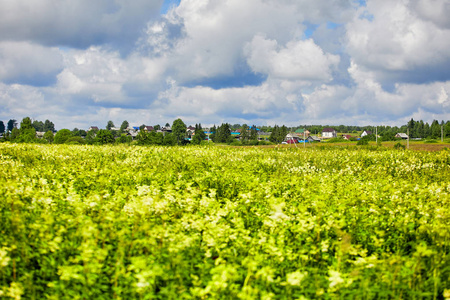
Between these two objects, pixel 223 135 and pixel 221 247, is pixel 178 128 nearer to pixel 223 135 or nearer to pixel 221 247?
pixel 223 135

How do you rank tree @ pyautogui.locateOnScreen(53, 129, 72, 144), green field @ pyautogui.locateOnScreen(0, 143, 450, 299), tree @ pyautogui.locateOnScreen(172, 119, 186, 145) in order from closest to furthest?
green field @ pyautogui.locateOnScreen(0, 143, 450, 299) < tree @ pyautogui.locateOnScreen(53, 129, 72, 144) < tree @ pyautogui.locateOnScreen(172, 119, 186, 145)

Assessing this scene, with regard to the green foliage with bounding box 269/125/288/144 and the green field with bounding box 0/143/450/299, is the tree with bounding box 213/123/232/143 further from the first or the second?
the green field with bounding box 0/143/450/299

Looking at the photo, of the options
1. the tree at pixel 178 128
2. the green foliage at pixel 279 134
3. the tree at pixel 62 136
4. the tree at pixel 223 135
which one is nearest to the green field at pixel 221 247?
the tree at pixel 62 136

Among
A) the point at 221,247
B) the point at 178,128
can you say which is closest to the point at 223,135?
the point at 178,128

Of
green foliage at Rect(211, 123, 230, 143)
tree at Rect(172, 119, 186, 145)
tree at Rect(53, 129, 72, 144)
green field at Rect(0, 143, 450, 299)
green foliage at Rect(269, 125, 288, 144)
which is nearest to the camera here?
green field at Rect(0, 143, 450, 299)

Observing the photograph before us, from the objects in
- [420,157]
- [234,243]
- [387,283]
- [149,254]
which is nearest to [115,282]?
[149,254]

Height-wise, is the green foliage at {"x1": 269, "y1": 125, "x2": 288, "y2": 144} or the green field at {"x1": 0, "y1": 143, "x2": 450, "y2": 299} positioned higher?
the green foliage at {"x1": 269, "y1": 125, "x2": 288, "y2": 144}

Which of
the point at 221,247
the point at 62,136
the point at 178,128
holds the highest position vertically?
the point at 178,128

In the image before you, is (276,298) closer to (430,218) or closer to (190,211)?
(190,211)

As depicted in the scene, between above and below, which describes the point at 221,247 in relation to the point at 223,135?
below

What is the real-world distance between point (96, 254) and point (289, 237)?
3.21 meters

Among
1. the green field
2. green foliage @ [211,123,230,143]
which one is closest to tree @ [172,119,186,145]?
green foliage @ [211,123,230,143]

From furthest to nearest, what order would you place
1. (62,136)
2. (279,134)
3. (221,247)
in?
(279,134), (62,136), (221,247)

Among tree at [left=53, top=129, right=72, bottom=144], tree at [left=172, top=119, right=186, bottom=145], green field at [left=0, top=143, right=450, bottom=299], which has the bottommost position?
green field at [left=0, top=143, right=450, bottom=299]
